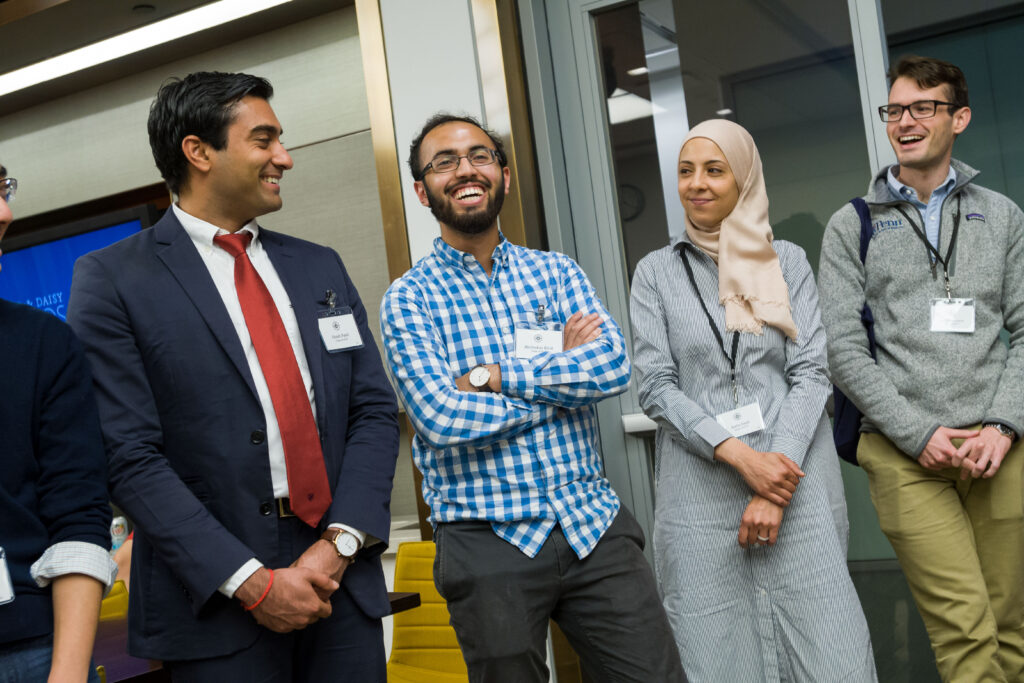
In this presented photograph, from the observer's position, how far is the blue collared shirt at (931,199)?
8.55ft

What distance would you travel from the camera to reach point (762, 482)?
7.21ft

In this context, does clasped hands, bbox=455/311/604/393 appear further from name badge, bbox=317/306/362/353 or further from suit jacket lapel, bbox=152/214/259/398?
suit jacket lapel, bbox=152/214/259/398

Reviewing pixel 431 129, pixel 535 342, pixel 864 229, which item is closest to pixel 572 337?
pixel 535 342

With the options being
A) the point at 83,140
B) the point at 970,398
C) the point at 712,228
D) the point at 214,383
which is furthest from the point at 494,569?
the point at 83,140

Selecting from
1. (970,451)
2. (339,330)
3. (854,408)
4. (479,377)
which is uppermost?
(339,330)

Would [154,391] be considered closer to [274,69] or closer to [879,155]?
[879,155]

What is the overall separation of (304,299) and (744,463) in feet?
3.54

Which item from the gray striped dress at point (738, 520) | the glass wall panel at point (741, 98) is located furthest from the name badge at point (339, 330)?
the glass wall panel at point (741, 98)

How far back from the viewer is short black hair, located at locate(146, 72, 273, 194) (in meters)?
1.87

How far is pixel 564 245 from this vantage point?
11.6 ft

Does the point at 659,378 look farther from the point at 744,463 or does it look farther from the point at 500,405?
the point at 500,405

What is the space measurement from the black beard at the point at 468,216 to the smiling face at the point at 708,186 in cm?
55

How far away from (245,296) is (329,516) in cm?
45

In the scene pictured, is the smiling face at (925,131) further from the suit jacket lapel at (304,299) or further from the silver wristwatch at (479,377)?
the suit jacket lapel at (304,299)
